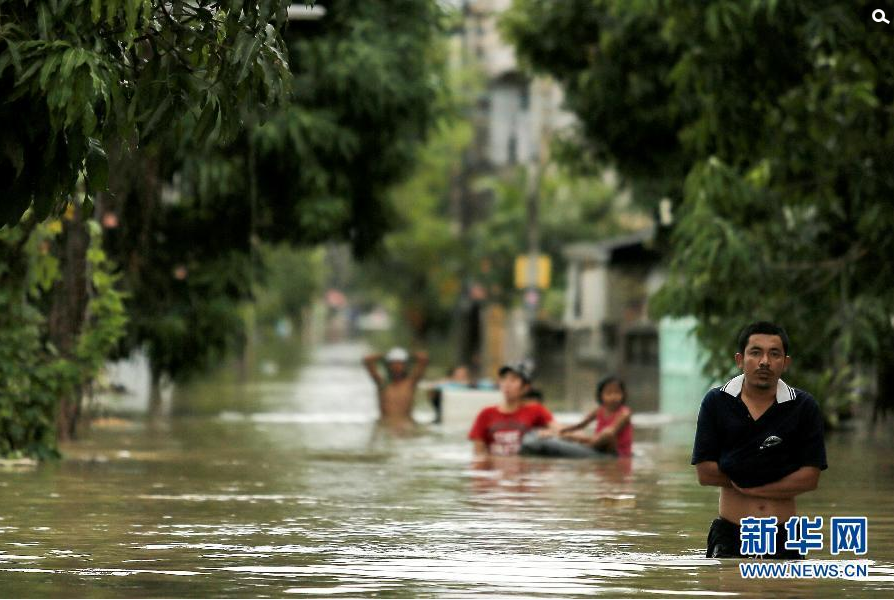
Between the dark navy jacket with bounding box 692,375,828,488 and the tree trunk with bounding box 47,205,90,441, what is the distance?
45.8 feet

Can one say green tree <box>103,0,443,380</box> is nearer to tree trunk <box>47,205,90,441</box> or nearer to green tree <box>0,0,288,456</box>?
tree trunk <box>47,205,90,441</box>

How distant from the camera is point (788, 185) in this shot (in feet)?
77.9

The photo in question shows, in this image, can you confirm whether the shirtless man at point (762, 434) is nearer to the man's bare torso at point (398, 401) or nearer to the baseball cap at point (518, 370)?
the baseball cap at point (518, 370)

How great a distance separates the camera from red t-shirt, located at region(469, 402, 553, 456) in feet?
74.9

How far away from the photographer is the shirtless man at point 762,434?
1069 centimetres

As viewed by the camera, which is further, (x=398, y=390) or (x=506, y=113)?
(x=506, y=113)

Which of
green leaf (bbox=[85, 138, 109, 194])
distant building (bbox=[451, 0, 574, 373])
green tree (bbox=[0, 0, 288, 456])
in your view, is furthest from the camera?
distant building (bbox=[451, 0, 574, 373])

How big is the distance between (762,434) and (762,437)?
0.05 feet

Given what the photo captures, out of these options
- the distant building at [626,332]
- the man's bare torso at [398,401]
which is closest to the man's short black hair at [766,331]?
the man's bare torso at [398,401]

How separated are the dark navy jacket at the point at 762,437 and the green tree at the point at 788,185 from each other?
11.3 metres

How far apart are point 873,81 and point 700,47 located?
182 centimetres

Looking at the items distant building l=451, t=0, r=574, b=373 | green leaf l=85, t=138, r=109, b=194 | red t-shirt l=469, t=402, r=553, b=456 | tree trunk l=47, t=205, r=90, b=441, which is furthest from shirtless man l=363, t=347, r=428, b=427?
distant building l=451, t=0, r=574, b=373

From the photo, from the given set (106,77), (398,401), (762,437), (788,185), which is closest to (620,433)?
(788,185)

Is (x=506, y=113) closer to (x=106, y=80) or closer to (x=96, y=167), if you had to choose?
(x=96, y=167)
